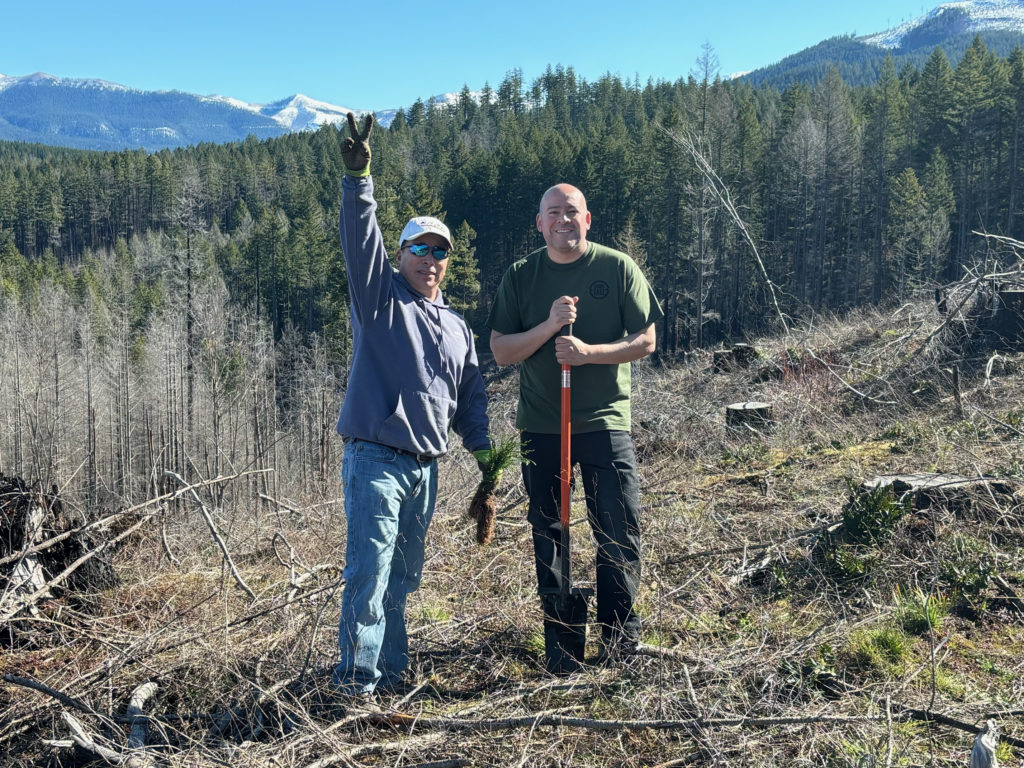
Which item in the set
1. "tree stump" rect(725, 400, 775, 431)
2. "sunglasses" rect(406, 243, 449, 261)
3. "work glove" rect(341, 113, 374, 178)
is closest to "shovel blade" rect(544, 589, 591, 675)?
"sunglasses" rect(406, 243, 449, 261)

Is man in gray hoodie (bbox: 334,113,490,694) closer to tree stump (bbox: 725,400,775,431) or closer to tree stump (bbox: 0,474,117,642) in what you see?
tree stump (bbox: 0,474,117,642)

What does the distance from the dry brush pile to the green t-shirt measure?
959 mm

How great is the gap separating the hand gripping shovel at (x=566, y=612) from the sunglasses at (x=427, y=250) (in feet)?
1.92

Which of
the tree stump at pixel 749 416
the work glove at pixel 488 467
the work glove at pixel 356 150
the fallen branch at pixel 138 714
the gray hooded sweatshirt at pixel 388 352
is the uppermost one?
the work glove at pixel 356 150

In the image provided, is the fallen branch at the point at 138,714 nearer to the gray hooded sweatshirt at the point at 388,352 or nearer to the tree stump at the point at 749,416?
Result: the gray hooded sweatshirt at the point at 388,352

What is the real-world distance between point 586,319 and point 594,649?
1447 millimetres

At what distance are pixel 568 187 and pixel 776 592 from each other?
7.68 feet

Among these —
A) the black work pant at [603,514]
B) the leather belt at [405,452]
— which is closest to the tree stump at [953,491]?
the black work pant at [603,514]

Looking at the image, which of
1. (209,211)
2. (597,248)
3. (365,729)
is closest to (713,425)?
(597,248)

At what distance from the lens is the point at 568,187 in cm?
327

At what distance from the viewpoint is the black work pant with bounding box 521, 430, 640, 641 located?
10.7 feet

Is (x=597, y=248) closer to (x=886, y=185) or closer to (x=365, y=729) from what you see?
(x=365, y=729)

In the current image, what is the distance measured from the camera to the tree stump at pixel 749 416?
316 inches

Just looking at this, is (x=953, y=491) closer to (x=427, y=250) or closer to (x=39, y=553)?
(x=427, y=250)
